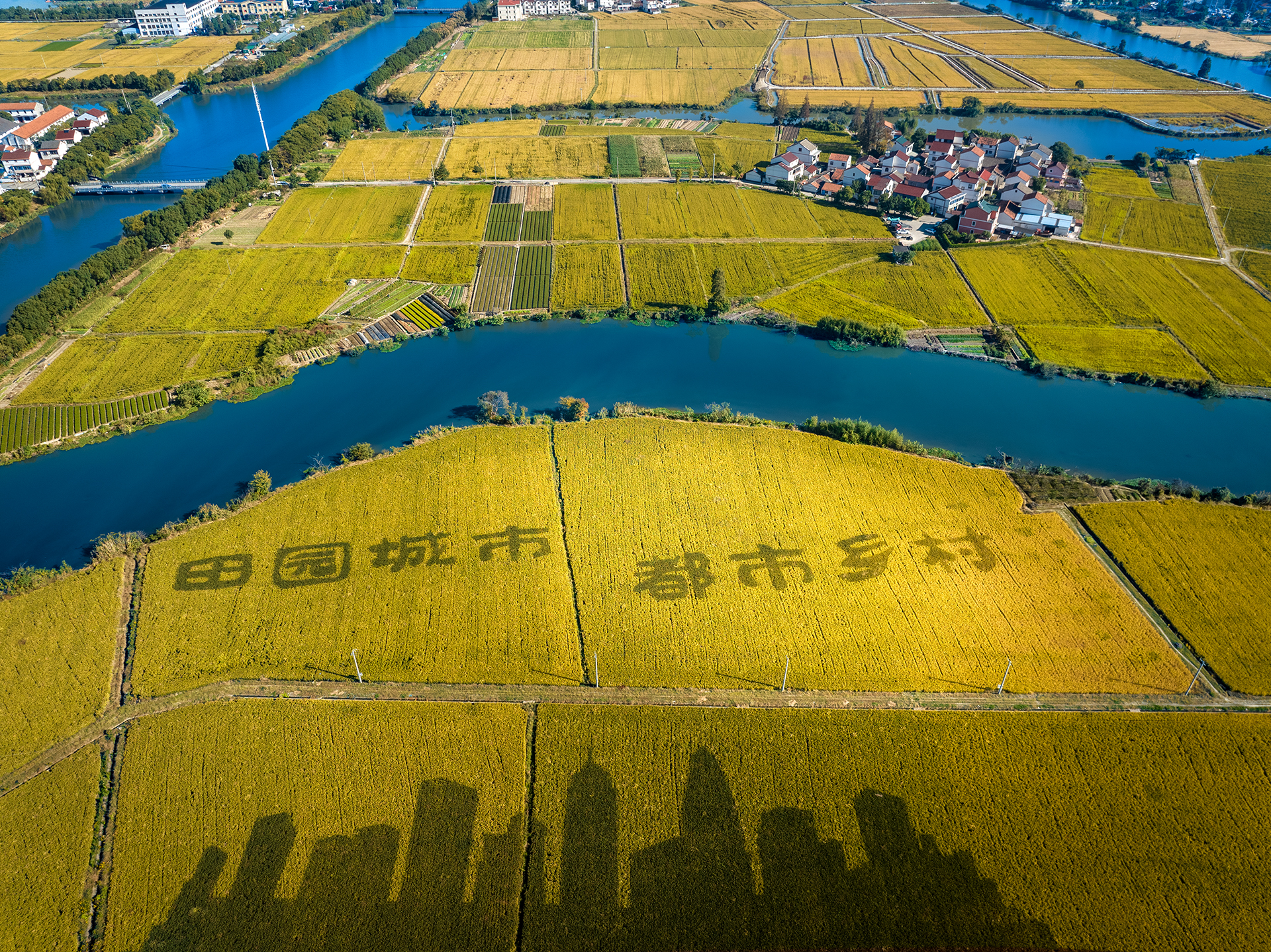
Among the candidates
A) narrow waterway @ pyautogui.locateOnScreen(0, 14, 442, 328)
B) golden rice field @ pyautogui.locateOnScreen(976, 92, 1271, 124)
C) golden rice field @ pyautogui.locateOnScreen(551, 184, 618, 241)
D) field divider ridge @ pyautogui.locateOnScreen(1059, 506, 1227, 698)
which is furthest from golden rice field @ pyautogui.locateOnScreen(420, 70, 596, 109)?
field divider ridge @ pyautogui.locateOnScreen(1059, 506, 1227, 698)

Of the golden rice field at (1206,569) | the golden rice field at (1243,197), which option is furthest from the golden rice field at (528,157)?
the golden rice field at (1206,569)

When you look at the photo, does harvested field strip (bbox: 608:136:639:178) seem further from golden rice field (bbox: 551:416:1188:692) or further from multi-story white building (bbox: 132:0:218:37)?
multi-story white building (bbox: 132:0:218:37)

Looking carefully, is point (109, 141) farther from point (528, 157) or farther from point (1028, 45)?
point (1028, 45)

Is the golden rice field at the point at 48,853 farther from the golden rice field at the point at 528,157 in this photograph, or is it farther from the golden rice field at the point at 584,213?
the golden rice field at the point at 528,157

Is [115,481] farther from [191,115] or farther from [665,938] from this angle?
[191,115]

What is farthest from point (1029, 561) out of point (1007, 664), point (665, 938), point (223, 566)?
point (223, 566)

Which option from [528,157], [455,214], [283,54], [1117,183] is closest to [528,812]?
[455,214]
